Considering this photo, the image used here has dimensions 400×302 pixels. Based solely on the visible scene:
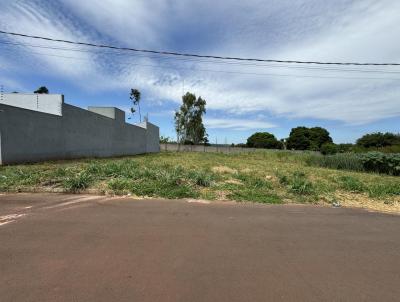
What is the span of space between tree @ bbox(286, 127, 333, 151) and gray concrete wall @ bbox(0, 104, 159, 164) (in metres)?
56.4

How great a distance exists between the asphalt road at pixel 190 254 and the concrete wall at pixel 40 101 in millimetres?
12633

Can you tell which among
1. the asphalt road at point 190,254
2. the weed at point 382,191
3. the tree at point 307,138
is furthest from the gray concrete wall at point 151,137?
the tree at point 307,138

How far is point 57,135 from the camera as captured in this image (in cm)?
1803

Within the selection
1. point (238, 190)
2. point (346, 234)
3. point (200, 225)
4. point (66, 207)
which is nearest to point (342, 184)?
point (238, 190)

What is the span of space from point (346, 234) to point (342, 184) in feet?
20.2

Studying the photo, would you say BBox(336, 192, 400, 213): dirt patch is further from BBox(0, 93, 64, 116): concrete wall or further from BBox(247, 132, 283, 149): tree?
BBox(247, 132, 283, 149): tree

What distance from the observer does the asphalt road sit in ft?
10.9

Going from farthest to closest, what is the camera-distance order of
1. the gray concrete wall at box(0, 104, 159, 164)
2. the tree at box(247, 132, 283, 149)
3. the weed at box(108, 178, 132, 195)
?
the tree at box(247, 132, 283, 149) → the gray concrete wall at box(0, 104, 159, 164) → the weed at box(108, 178, 132, 195)

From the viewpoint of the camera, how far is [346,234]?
18.5 ft

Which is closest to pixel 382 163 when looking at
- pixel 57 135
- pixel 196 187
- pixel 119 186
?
pixel 196 187

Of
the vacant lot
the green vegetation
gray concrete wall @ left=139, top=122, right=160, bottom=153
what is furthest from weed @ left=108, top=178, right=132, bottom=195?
gray concrete wall @ left=139, top=122, right=160, bottom=153

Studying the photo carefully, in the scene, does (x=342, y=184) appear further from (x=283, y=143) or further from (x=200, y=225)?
(x=283, y=143)

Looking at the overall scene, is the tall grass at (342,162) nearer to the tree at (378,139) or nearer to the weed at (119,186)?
the weed at (119,186)

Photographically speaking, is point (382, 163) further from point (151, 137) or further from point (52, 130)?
point (151, 137)
